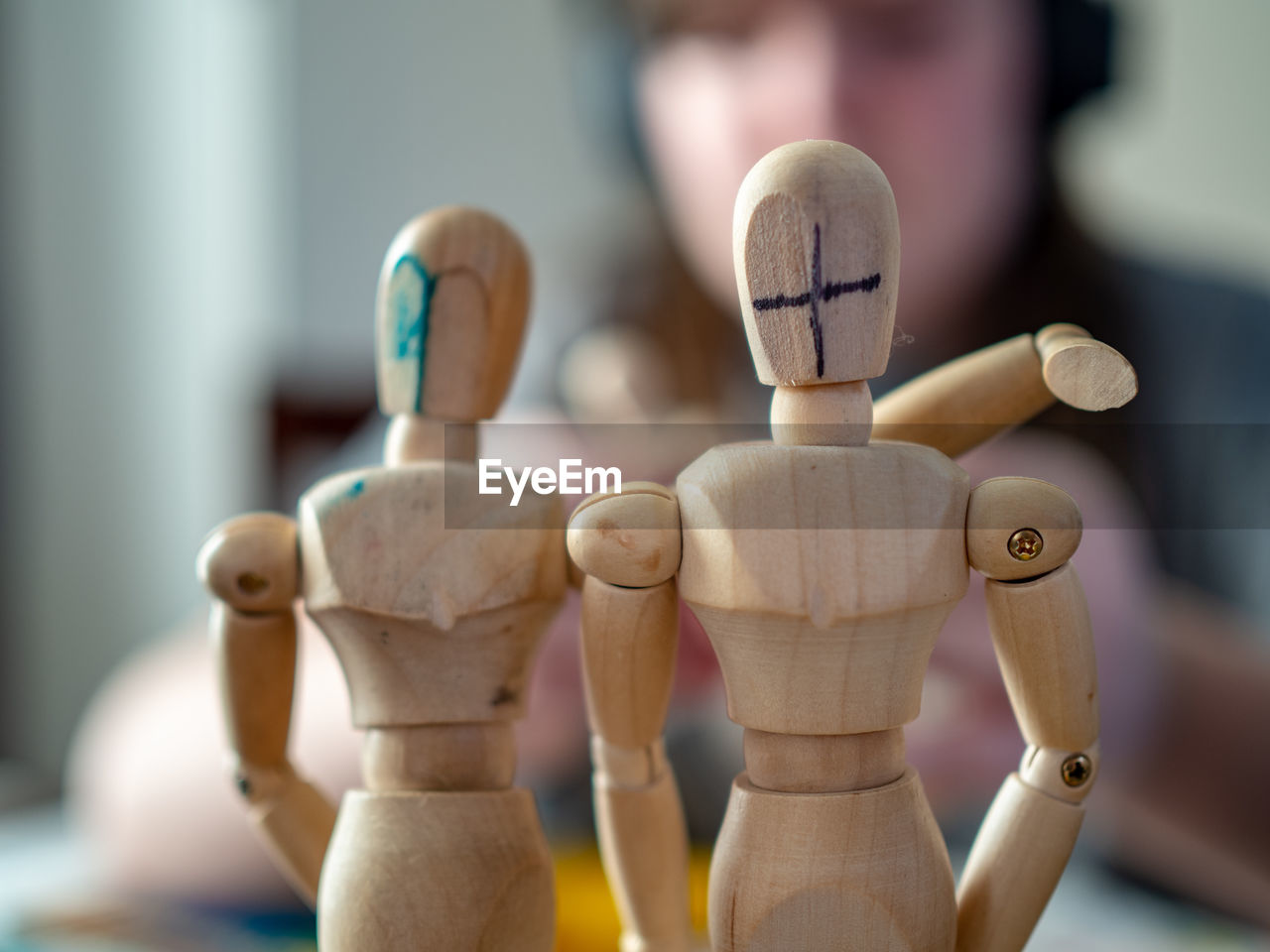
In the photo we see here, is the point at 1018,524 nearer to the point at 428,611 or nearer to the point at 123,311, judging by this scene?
the point at 428,611

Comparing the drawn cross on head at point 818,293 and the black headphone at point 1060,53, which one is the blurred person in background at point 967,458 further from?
the drawn cross on head at point 818,293

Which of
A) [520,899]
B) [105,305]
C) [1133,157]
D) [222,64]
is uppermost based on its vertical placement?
[222,64]

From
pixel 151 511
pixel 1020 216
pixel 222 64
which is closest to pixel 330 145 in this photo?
pixel 222 64

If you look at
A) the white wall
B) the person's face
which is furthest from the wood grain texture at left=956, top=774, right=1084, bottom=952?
the white wall

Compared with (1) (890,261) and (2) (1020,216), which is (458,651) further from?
(2) (1020,216)

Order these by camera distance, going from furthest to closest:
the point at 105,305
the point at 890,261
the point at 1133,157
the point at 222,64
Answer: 1. the point at 222,64
2. the point at 105,305
3. the point at 1133,157
4. the point at 890,261

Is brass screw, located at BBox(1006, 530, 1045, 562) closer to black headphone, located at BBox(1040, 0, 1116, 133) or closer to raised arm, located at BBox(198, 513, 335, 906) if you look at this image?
raised arm, located at BBox(198, 513, 335, 906)
